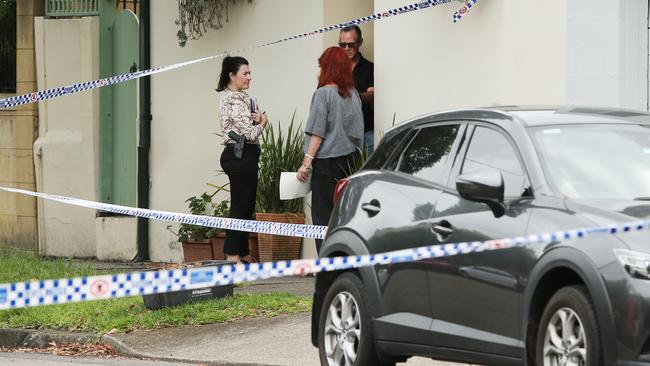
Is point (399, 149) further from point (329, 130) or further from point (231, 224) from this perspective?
point (329, 130)

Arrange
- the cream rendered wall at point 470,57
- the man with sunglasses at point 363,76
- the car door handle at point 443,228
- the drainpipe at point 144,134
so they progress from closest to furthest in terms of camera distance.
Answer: the car door handle at point 443,228 < the cream rendered wall at point 470,57 < the man with sunglasses at point 363,76 < the drainpipe at point 144,134

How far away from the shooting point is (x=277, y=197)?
15070 millimetres

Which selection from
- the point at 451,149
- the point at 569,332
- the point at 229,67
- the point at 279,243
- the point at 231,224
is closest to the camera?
the point at 569,332

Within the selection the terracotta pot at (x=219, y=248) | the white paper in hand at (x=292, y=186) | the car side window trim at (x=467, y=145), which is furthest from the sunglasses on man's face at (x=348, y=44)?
the car side window trim at (x=467, y=145)

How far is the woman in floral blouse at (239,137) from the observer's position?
13648 mm

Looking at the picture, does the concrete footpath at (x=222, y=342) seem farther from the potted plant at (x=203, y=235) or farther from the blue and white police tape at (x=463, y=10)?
the potted plant at (x=203, y=235)

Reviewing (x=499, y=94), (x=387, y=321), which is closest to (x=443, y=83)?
(x=499, y=94)

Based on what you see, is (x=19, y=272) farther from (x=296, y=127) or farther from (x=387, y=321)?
(x=387, y=321)

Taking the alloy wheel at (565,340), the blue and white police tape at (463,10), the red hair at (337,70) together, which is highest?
the blue and white police tape at (463,10)

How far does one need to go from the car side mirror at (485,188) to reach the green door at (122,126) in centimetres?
1074

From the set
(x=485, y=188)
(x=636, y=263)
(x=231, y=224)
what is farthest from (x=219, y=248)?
(x=636, y=263)

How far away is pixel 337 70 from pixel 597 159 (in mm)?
5679

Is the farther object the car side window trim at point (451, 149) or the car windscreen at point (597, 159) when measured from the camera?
the car side window trim at point (451, 149)

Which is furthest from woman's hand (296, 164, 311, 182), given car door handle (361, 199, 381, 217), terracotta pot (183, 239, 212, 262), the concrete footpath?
car door handle (361, 199, 381, 217)
